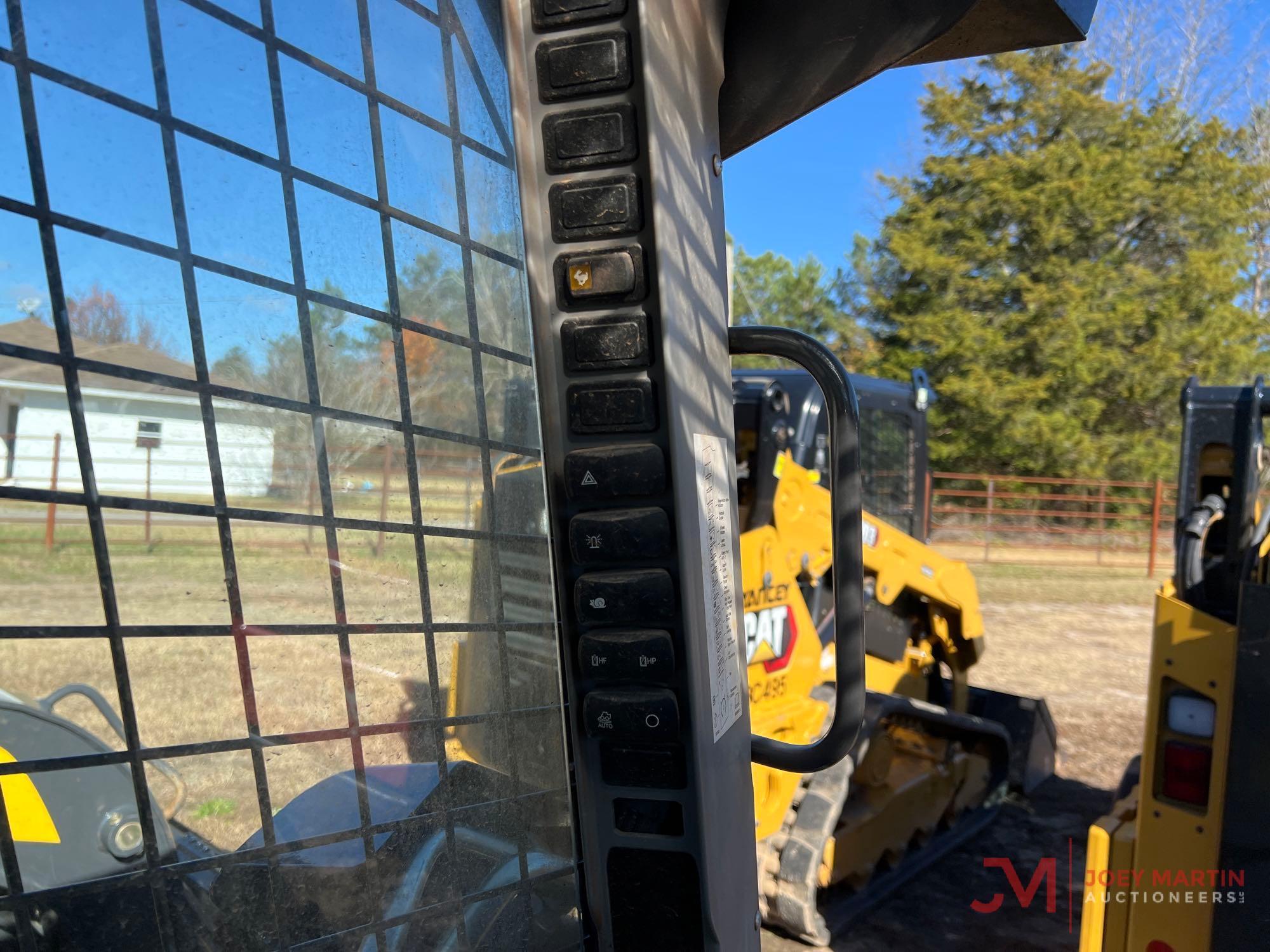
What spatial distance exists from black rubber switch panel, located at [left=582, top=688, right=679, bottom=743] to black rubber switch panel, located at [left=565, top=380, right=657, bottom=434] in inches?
11.7

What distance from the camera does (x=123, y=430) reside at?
76cm

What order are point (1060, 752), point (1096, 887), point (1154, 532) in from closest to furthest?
point (1096, 887), point (1060, 752), point (1154, 532)

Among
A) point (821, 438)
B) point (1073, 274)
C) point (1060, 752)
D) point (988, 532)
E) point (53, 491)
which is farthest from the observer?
point (1073, 274)

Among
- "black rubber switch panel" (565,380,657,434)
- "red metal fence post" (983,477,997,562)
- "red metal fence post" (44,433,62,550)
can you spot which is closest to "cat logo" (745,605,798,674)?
"black rubber switch panel" (565,380,657,434)

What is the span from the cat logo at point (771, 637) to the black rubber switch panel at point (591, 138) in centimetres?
346

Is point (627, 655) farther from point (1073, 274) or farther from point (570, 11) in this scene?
point (1073, 274)

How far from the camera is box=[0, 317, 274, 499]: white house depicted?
702 millimetres

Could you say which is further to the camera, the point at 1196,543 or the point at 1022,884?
the point at 1022,884

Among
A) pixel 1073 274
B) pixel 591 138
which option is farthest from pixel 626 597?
pixel 1073 274

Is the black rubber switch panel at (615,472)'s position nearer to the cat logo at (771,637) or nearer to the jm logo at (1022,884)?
the cat logo at (771,637)

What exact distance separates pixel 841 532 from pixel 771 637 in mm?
3453

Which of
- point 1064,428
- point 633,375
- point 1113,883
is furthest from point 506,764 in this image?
point 1064,428

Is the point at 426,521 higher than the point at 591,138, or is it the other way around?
the point at 591,138

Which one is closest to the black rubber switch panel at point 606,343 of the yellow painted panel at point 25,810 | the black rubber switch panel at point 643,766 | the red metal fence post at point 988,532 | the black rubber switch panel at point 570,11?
the black rubber switch panel at point 570,11
